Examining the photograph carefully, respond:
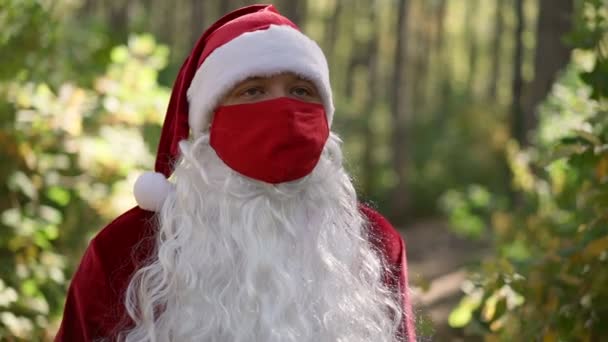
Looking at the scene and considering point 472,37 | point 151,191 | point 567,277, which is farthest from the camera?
point 472,37

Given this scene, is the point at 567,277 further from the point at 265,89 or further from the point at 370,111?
the point at 370,111

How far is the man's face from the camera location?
2.46 metres

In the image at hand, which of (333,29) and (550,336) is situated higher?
(550,336)

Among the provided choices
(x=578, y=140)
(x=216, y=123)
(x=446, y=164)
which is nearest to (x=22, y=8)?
(x=216, y=123)

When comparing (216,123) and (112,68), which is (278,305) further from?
(112,68)

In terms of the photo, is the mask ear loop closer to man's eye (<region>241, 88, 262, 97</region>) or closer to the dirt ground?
man's eye (<region>241, 88, 262, 97</region>)

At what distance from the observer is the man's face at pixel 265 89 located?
2457mm

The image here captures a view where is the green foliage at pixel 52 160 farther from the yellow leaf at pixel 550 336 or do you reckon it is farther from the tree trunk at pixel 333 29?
the tree trunk at pixel 333 29

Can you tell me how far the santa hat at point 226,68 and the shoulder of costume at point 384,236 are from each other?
0.98 feet

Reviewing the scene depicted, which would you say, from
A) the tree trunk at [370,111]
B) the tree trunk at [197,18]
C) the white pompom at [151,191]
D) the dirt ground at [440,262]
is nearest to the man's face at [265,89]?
the white pompom at [151,191]

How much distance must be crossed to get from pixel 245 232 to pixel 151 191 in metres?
0.26

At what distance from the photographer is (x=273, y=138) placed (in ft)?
7.82

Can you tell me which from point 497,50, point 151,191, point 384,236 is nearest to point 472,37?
point 497,50

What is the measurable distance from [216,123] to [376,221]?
Result: 518mm
